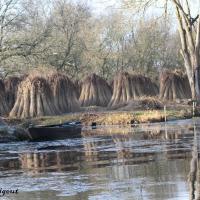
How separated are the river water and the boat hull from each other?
12.6ft

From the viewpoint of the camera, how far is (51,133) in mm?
25953

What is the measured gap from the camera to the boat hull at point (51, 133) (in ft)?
83.3

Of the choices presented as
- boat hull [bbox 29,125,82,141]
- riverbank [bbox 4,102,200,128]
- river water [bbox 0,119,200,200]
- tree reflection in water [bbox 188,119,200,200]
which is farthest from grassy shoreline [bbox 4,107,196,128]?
tree reflection in water [bbox 188,119,200,200]

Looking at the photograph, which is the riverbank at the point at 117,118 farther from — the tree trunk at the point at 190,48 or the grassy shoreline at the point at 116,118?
the tree trunk at the point at 190,48

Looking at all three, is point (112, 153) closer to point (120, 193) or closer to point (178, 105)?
point (120, 193)

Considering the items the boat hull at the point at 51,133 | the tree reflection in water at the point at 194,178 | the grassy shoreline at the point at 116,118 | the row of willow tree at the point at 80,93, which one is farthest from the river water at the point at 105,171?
the row of willow tree at the point at 80,93

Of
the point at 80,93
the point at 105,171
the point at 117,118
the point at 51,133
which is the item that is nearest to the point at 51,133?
the point at 51,133

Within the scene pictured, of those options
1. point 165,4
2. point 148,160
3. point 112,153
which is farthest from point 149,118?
point 148,160

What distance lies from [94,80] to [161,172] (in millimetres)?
41255

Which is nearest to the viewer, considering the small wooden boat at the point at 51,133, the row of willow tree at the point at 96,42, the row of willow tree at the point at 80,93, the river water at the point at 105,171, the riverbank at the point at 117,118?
the river water at the point at 105,171

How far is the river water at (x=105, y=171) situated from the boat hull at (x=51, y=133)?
3.83 meters

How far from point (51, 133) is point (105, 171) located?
12.4m

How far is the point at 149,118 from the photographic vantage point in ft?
126

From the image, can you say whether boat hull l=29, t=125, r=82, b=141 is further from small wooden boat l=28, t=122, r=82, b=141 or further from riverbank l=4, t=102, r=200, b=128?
riverbank l=4, t=102, r=200, b=128
